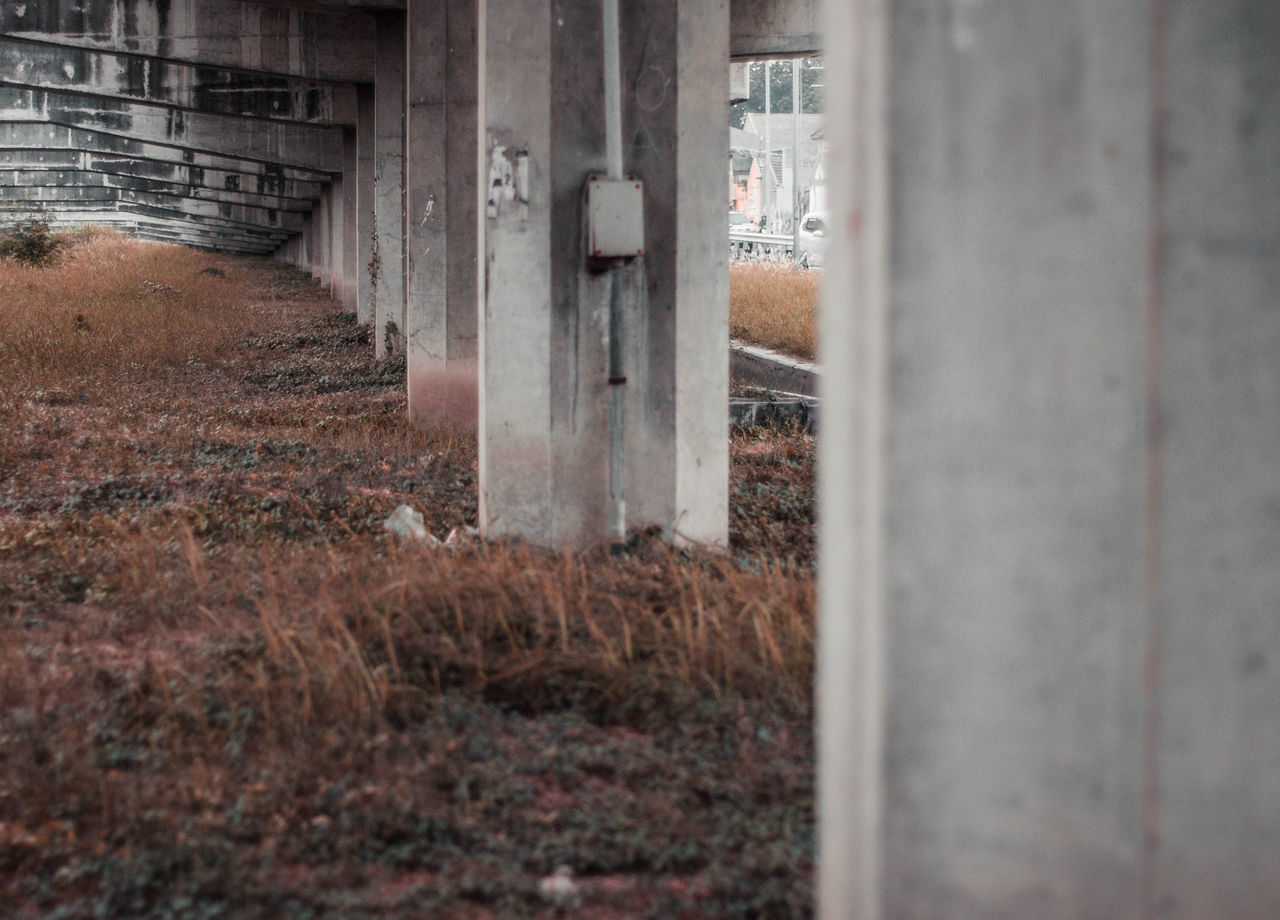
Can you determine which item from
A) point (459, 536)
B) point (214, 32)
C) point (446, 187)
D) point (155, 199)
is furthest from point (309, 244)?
point (459, 536)

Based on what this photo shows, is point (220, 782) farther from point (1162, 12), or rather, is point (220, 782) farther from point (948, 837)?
point (1162, 12)

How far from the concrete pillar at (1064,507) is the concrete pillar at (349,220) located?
25143 millimetres

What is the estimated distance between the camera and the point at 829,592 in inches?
83.3

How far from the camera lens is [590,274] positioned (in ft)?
19.3

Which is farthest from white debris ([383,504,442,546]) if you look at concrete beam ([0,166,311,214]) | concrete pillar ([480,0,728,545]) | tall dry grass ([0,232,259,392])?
concrete beam ([0,166,311,214])

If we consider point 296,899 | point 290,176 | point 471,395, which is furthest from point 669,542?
point 290,176

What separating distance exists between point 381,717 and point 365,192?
62.0 ft

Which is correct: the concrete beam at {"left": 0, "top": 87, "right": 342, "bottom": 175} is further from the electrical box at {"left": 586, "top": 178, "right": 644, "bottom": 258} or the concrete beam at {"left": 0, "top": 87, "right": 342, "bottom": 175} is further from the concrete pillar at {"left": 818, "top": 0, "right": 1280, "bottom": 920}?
the concrete pillar at {"left": 818, "top": 0, "right": 1280, "bottom": 920}

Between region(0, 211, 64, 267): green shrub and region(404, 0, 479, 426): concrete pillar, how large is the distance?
21.5m

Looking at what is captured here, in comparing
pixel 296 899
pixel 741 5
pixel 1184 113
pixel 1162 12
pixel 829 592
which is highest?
pixel 741 5

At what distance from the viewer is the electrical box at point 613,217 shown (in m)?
5.58

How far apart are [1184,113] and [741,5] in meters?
14.1

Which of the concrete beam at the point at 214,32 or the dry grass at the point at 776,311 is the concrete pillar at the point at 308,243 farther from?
the concrete beam at the point at 214,32

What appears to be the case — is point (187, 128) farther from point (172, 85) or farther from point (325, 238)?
point (325, 238)
